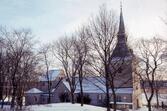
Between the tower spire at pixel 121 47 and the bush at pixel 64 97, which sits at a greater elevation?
the tower spire at pixel 121 47

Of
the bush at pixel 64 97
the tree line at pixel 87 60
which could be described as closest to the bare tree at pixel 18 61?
the tree line at pixel 87 60

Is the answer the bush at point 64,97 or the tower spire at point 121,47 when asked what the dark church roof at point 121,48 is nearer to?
the tower spire at point 121,47

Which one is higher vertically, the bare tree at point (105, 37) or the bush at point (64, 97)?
the bare tree at point (105, 37)

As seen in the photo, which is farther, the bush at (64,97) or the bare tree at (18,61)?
the bush at (64,97)

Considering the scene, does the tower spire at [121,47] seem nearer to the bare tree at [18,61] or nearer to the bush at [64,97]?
the bare tree at [18,61]

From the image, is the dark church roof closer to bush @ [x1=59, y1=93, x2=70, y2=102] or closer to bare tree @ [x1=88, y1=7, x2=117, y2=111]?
bare tree @ [x1=88, y1=7, x2=117, y2=111]

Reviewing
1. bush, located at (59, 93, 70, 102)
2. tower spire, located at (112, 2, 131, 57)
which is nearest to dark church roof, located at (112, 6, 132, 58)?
tower spire, located at (112, 2, 131, 57)

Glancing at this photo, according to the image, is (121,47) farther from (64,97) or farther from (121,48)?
(64,97)

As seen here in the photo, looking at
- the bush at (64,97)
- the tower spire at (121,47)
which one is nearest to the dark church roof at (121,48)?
the tower spire at (121,47)

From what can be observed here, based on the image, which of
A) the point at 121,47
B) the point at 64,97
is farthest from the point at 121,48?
the point at 64,97

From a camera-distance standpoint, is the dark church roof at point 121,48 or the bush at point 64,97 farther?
the bush at point 64,97

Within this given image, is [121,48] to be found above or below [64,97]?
above

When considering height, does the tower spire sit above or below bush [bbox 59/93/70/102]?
above

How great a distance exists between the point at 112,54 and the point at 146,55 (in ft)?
37.6
